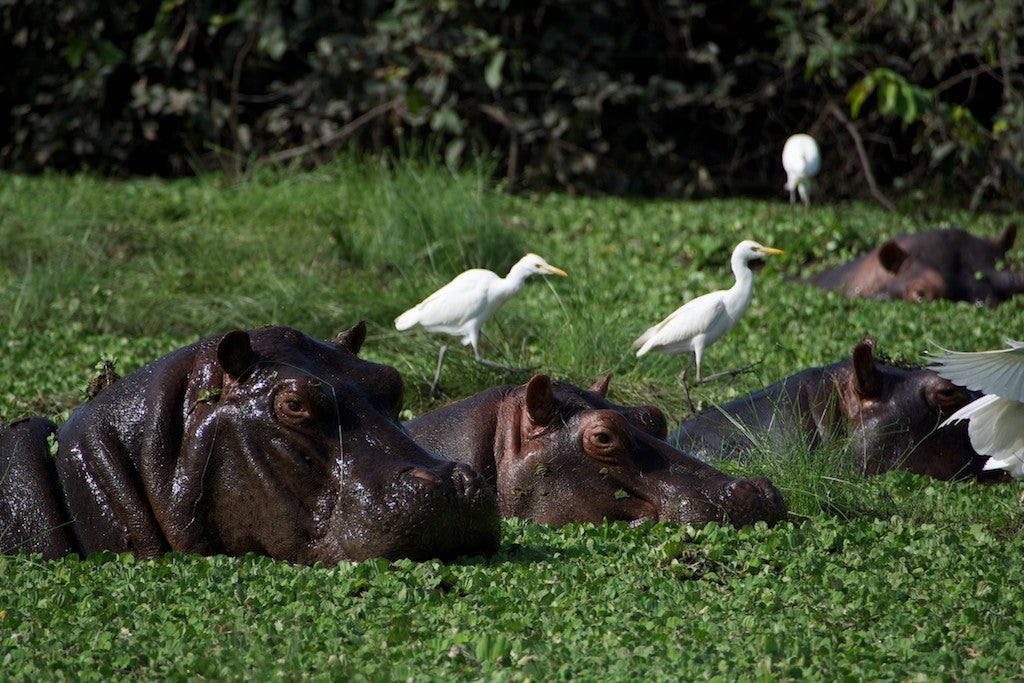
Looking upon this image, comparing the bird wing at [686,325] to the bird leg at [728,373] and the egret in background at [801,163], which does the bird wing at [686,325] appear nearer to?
the bird leg at [728,373]

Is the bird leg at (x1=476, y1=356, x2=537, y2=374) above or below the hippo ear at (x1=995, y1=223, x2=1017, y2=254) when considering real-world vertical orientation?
above

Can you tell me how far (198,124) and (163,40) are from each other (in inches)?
29.3

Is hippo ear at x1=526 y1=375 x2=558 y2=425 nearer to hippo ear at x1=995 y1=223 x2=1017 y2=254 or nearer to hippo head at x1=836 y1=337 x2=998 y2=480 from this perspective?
hippo head at x1=836 y1=337 x2=998 y2=480

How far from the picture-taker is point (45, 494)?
3.82 meters

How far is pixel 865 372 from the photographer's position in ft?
17.5

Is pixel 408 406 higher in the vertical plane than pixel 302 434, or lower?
lower

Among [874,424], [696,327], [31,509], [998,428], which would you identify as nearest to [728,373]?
[696,327]

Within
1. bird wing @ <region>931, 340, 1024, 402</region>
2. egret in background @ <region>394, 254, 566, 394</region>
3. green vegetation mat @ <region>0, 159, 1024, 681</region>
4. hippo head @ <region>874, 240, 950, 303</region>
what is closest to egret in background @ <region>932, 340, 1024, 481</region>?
bird wing @ <region>931, 340, 1024, 402</region>

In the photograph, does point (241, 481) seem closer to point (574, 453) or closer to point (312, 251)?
point (574, 453)

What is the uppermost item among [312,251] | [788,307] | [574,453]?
[574,453]

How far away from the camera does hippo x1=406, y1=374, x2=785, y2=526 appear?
4231 millimetres

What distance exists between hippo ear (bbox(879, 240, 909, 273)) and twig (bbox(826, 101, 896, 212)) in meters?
3.06

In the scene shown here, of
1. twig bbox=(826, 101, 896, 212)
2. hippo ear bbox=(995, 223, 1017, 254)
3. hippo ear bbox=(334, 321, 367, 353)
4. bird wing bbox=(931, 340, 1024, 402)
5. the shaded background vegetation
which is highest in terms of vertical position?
hippo ear bbox=(334, 321, 367, 353)

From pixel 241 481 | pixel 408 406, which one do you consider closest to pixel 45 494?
pixel 241 481
